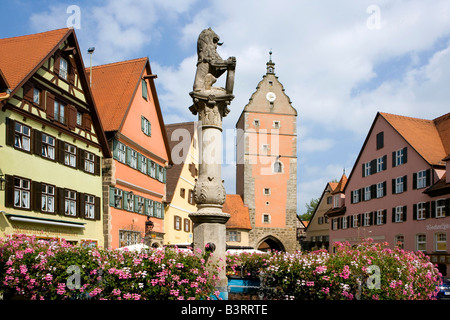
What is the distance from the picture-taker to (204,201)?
993 centimetres

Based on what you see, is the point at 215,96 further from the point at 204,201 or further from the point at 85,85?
the point at 85,85

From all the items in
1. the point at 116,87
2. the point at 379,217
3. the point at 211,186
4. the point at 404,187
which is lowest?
the point at 379,217

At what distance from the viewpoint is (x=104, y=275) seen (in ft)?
25.5

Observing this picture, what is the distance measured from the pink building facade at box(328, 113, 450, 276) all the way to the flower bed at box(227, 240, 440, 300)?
62.1 ft

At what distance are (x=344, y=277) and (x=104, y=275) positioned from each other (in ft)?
13.2

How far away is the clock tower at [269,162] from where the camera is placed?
53469mm

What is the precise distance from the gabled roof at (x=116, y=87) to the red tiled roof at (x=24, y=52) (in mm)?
5290

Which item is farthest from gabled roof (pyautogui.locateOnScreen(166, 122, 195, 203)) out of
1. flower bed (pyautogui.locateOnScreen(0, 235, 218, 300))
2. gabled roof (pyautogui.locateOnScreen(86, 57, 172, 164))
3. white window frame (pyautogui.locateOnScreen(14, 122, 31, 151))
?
flower bed (pyautogui.locateOnScreen(0, 235, 218, 300))

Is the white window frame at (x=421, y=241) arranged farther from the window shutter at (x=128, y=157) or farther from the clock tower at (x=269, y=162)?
the clock tower at (x=269, y=162)

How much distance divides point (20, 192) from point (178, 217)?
56.9ft

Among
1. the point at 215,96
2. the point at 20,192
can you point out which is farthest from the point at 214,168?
the point at 20,192

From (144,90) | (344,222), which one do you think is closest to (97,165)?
(144,90)

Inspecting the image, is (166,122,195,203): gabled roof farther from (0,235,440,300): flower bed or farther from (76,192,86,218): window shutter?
(0,235,440,300): flower bed

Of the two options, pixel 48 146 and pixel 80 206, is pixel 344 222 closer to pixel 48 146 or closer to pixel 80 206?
pixel 80 206
